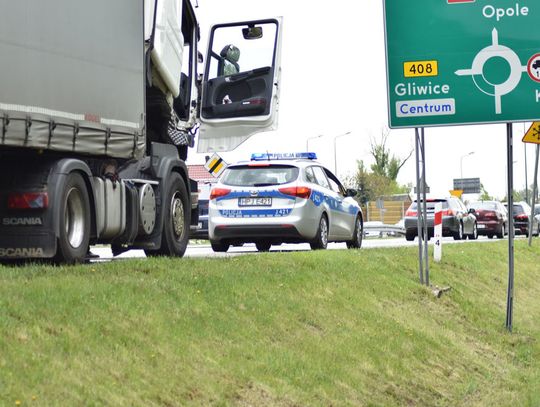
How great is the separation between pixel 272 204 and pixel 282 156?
192 centimetres

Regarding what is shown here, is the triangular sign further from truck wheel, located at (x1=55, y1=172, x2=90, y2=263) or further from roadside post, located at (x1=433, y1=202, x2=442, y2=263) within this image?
truck wheel, located at (x1=55, y1=172, x2=90, y2=263)

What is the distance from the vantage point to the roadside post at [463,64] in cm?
1379

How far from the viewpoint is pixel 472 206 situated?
38906mm

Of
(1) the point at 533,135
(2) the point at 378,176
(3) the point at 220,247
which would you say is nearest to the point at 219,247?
(3) the point at 220,247

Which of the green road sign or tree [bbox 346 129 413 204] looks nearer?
the green road sign

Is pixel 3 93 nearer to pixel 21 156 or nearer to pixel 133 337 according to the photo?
pixel 21 156

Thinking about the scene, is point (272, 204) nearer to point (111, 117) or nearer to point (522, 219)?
point (111, 117)

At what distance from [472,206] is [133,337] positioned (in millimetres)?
32594

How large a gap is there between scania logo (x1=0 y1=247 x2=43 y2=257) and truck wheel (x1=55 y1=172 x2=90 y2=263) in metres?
0.27

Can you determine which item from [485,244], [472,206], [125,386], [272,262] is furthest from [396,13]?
[472,206]

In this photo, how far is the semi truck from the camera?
9664mm

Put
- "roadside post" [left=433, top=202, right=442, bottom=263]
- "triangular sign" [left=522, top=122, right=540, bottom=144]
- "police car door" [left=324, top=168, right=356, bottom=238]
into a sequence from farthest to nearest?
"triangular sign" [left=522, top=122, right=540, bottom=144] < "police car door" [left=324, top=168, right=356, bottom=238] < "roadside post" [left=433, top=202, right=442, bottom=263]

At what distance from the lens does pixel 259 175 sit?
18.3 m

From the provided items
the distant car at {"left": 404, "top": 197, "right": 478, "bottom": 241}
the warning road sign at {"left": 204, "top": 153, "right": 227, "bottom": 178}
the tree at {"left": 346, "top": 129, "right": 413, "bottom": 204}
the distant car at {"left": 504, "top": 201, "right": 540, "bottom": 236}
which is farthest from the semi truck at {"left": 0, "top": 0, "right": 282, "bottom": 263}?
the tree at {"left": 346, "top": 129, "right": 413, "bottom": 204}
